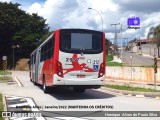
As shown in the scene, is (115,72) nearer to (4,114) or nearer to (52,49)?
(52,49)

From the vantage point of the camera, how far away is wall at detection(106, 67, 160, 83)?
109 feet

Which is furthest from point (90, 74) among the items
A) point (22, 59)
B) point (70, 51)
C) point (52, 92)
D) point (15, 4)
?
point (15, 4)

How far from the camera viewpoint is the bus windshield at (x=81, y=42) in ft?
54.9

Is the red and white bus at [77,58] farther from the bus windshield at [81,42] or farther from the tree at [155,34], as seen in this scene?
the tree at [155,34]

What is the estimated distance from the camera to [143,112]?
1218 cm

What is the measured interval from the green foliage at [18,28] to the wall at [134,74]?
3971 centimetres

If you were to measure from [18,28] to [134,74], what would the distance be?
47.9 m

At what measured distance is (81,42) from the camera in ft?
55.5

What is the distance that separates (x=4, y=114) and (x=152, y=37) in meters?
102

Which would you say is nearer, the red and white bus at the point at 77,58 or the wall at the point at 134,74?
the red and white bus at the point at 77,58

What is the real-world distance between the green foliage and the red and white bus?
59.6 metres
